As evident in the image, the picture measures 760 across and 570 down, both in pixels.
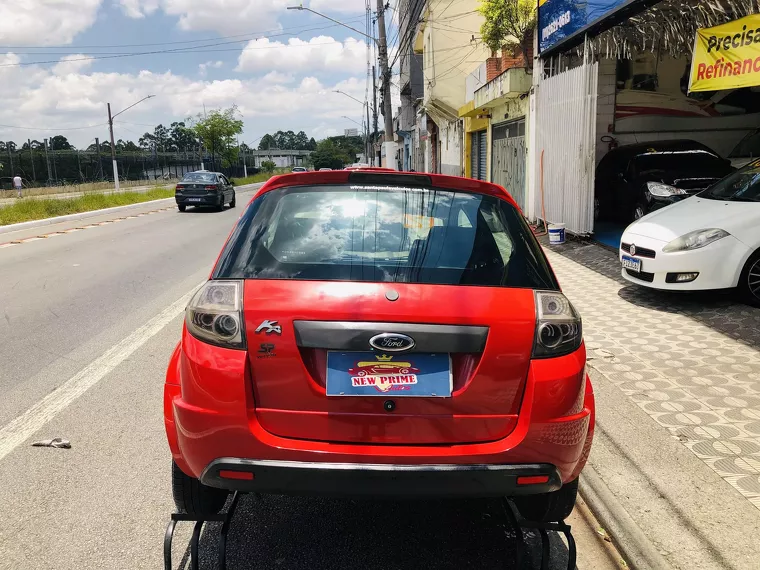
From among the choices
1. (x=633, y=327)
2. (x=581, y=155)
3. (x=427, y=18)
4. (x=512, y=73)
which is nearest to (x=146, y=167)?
(x=427, y=18)

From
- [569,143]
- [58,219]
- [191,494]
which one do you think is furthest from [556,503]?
[58,219]

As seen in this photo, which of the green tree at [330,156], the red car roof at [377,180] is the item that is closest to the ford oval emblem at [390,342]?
the red car roof at [377,180]

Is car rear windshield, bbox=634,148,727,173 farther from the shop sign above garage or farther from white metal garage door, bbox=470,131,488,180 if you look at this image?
white metal garage door, bbox=470,131,488,180

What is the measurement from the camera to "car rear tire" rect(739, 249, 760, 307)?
6.64 meters

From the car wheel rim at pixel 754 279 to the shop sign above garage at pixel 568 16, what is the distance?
4.52 metres

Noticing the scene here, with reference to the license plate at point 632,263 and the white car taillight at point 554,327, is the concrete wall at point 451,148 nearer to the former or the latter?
the license plate at point 632,263

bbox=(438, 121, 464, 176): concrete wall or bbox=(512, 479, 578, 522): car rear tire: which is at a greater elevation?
bbox=(438, 121, 464, 176): concrete wall

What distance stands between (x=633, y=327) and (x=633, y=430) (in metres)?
2.62

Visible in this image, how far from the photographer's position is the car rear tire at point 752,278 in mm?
6645

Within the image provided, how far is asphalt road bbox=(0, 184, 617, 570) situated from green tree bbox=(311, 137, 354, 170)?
334 feet

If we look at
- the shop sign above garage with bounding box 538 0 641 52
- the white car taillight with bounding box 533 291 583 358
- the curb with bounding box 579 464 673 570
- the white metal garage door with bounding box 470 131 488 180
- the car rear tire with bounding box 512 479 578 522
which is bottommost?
the curb with bounding box 579 464 673 570

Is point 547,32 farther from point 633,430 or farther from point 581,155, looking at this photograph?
point 633,430

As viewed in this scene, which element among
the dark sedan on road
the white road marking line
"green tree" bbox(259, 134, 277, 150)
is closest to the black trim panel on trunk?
the white road marking line

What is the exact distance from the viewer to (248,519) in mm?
3061
